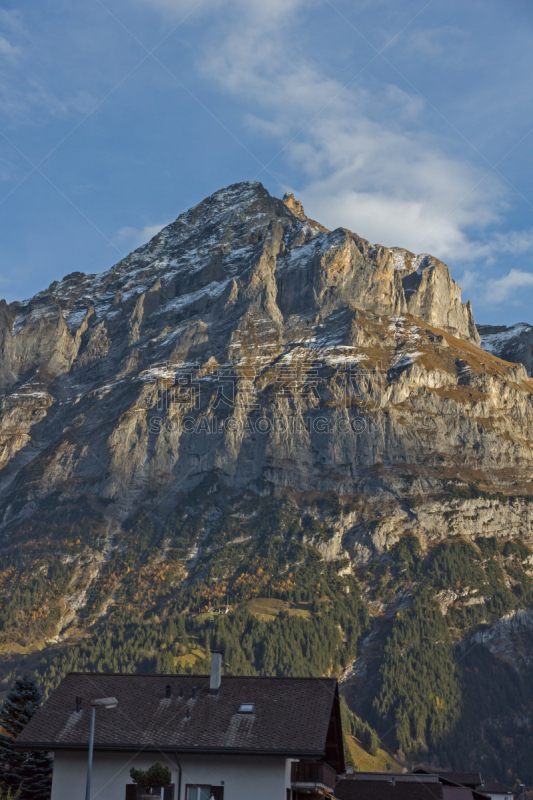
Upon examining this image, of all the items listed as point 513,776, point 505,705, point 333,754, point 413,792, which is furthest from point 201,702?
point 505,705

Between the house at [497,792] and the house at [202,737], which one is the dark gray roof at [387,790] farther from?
the house at [497,792]

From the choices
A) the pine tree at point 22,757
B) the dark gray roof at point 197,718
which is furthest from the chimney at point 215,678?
the pine tree at point 22,757

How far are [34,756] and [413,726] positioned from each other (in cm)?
14848

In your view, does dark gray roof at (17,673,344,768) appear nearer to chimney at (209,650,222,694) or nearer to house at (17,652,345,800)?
house at (17,652,345,800)

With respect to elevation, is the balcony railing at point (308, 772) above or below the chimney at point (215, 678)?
below

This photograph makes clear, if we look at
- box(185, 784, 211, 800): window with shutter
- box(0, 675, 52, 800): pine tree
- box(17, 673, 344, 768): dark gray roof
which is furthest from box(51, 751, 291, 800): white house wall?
box(0, 675, 52, 800): pine tree

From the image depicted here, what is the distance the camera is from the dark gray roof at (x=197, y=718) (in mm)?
40562

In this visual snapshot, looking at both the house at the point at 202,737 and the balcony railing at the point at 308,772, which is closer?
the house at the point at 202,737

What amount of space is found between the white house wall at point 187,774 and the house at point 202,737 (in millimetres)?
48

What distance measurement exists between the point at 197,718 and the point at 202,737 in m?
1.37

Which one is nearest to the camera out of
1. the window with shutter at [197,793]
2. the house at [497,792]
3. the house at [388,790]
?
the window with shutter at [197,793]

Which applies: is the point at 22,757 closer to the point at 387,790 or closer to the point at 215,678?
the point at 215,678

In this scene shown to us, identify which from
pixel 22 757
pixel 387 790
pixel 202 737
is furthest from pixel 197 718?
pixel 22 757

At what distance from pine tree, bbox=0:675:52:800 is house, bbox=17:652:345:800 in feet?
32.0
